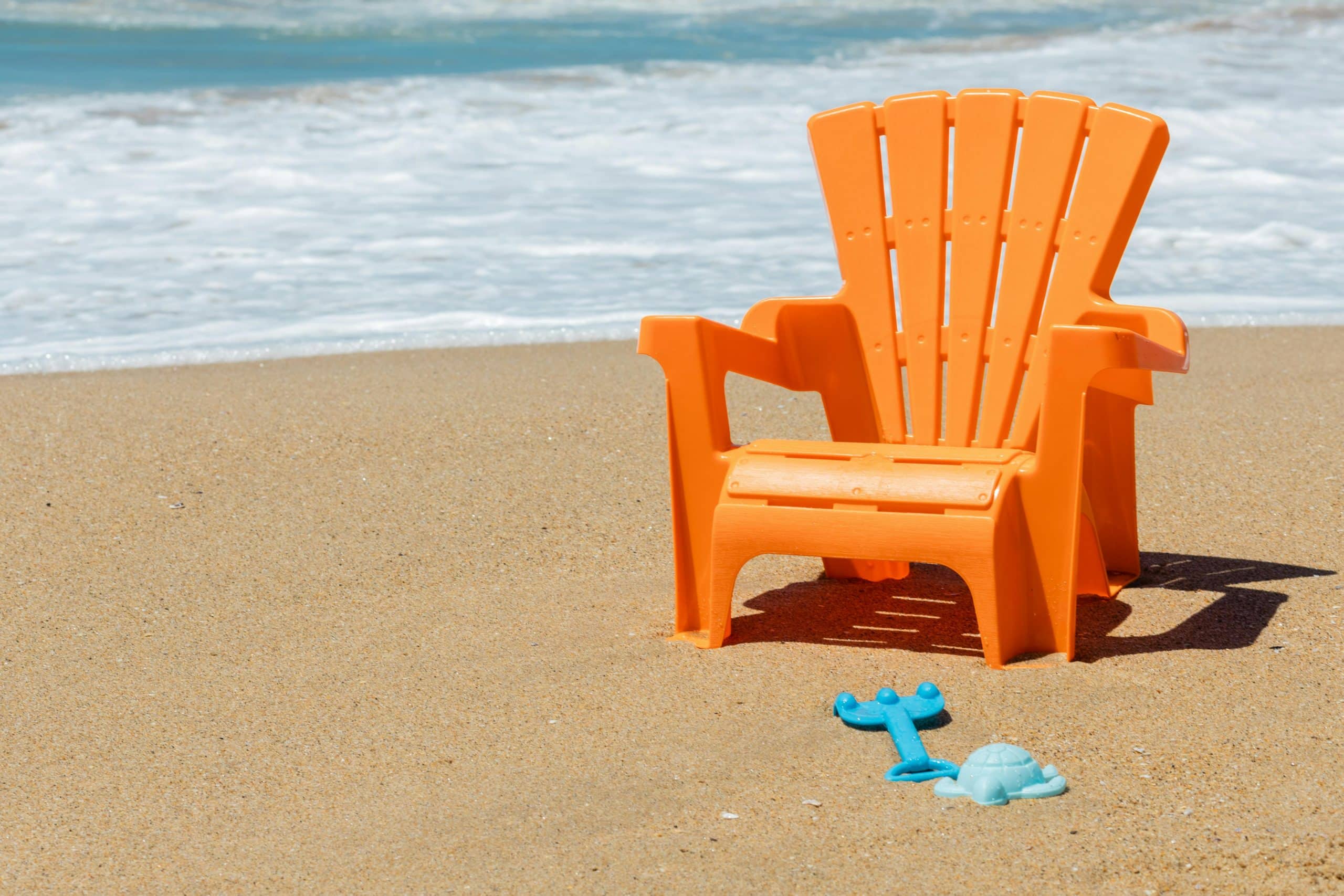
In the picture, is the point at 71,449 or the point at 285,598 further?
the point at 71,449

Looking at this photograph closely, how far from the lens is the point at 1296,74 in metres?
12.7

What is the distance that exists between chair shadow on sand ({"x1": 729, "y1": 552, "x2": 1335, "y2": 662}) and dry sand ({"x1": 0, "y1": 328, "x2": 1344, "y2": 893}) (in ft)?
0.04

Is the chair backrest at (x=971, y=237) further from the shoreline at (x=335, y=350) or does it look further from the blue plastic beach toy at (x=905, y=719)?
the shoreline at (x=335, y=350)

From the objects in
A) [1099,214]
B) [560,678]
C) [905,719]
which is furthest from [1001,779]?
[1099,214]

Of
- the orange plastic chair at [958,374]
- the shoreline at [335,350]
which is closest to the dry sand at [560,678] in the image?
the orange plastic chair at [958,374]

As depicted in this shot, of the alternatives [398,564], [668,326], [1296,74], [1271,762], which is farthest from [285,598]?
[1296,74]

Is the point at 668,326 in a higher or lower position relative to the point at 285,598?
higher

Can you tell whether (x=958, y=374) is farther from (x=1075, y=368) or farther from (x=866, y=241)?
(x=1075, y=368)

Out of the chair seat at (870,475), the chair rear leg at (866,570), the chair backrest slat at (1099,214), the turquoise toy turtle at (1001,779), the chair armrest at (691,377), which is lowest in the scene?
the chair rear leg at (866,570)

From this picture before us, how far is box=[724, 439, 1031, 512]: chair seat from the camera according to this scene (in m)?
2.79

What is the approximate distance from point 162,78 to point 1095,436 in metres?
13.1

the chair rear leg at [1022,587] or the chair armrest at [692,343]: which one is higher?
the chair armrest at [692,343]

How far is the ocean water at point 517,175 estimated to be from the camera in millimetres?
6516

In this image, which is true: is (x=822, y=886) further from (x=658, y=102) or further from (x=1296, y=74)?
(x=1296, y=74)
